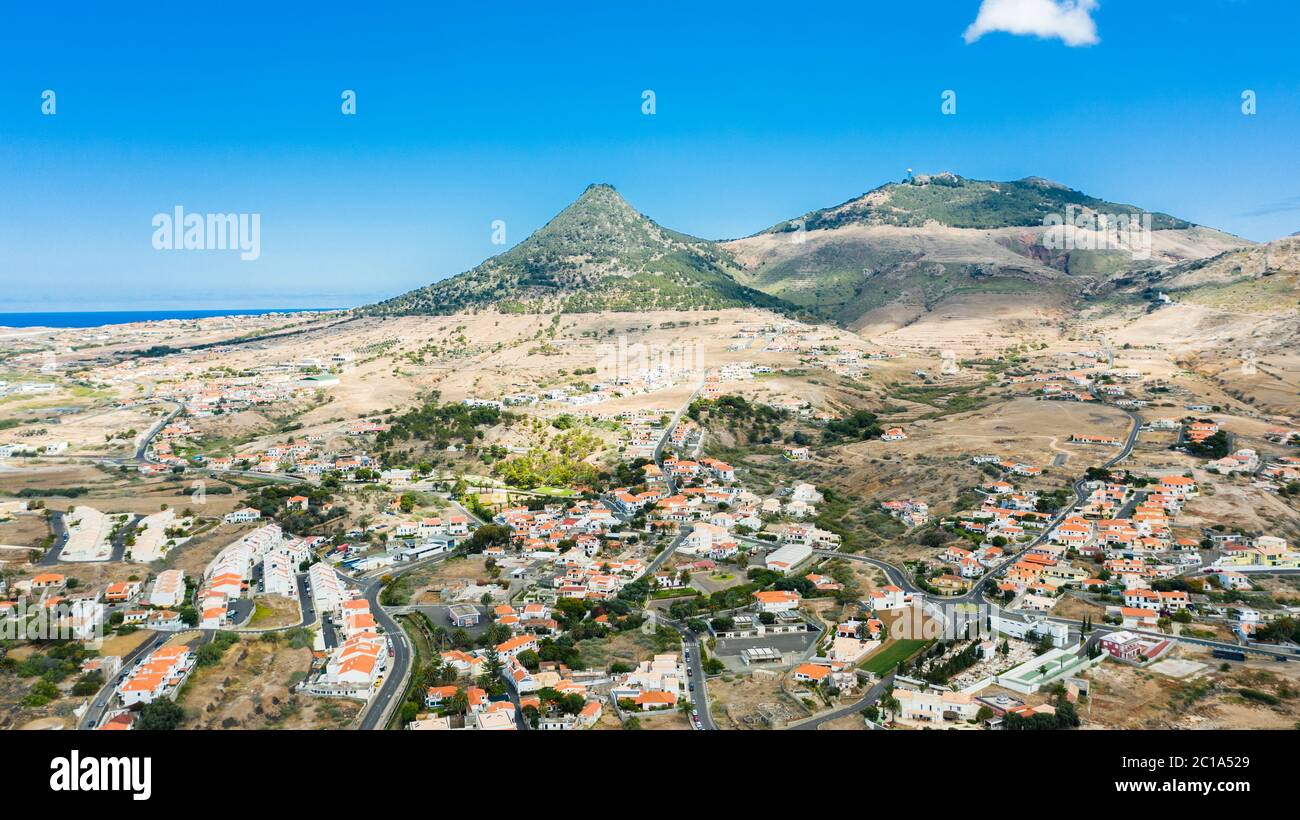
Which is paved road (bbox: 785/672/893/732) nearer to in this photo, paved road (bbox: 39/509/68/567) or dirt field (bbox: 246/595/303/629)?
dirt field (bbox: 246/595/303/629)

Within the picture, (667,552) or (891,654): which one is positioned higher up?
(667,552)

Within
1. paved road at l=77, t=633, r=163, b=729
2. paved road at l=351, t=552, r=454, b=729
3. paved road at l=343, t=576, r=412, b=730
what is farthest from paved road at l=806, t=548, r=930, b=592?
paved road at l=77, t=633, r=163, b=729

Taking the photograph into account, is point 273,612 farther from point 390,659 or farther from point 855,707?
point 855,707

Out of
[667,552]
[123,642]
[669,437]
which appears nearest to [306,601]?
[123,642]

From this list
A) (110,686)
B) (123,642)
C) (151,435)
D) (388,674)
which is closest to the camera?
(110,686)
